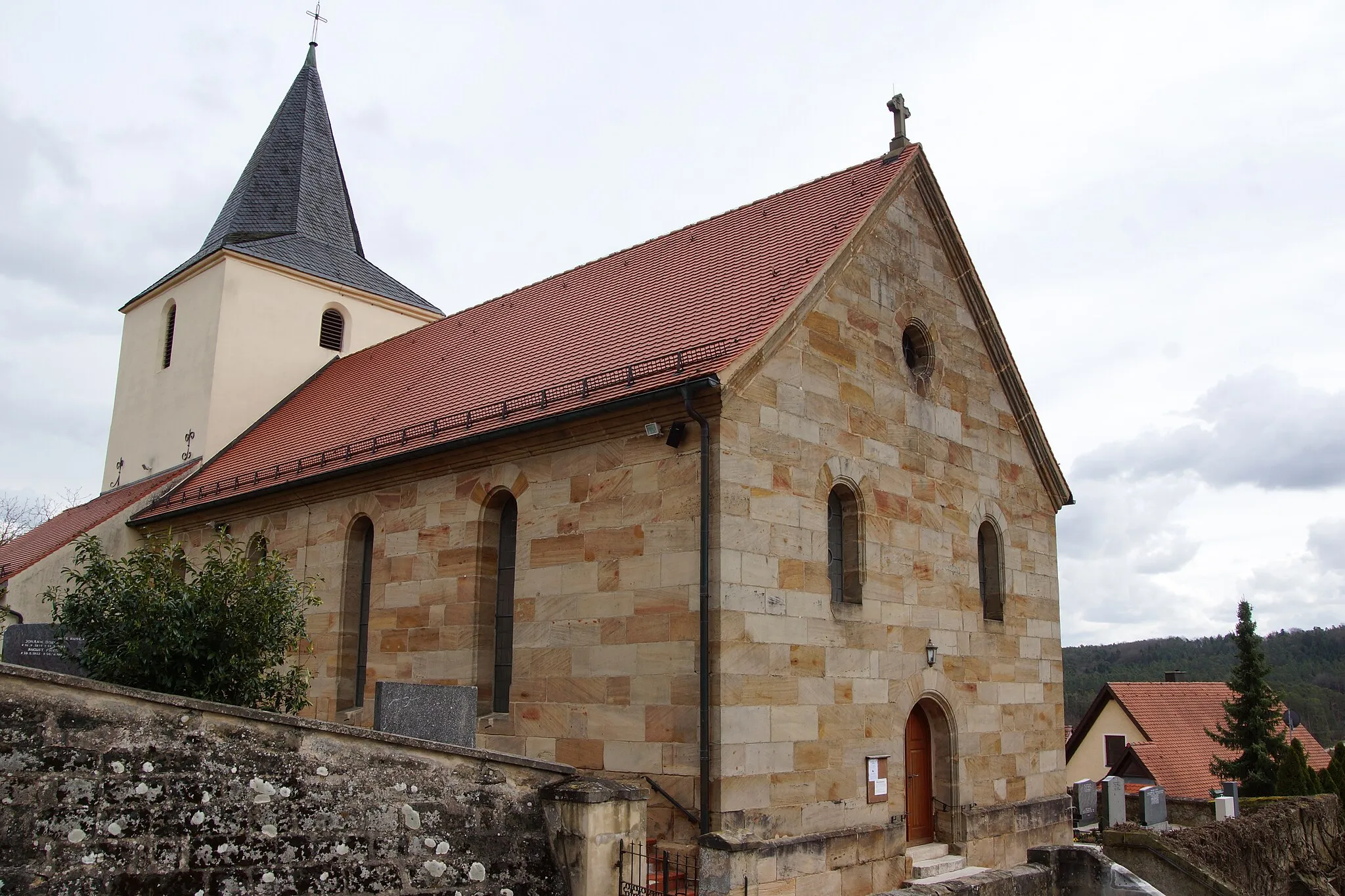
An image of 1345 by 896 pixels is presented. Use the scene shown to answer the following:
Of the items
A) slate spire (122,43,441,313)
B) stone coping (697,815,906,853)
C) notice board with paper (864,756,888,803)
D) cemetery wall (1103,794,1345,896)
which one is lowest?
cemetery wall (1103,794,1345,896)

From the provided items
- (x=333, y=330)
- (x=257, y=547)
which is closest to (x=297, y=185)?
Answer: (x=333, y=330)

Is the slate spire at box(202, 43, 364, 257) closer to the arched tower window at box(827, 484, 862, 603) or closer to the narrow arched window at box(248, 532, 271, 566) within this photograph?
the narrow arched window at box(248, 532, 271, 566)

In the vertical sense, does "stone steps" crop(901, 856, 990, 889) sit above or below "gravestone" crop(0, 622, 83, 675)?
below

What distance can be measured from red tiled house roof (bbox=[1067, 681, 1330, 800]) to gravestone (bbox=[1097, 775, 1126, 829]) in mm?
16416

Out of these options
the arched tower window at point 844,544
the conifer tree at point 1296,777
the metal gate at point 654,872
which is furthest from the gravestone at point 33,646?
the conifer tree at point 1296,777

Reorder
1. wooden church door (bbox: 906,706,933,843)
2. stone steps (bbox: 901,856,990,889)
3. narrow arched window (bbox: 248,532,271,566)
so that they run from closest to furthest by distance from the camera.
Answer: stone steps (bbox: 901,856,990,889)
wooden church door (bbox: 906,706,933,843)
narrow arched window (bbox: 248,532,271,566)

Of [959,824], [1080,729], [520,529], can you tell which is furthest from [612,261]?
[1080,729]

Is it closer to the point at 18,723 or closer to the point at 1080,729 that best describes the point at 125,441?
the point at 18,723

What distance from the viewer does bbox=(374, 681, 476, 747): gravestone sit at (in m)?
9.18

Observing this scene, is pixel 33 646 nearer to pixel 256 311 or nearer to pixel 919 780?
pixel 919 780

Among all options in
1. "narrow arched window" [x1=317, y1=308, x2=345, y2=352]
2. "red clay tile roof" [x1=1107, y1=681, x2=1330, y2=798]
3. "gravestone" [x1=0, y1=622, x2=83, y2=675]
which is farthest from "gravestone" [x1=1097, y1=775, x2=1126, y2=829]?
"narrow arched window" [x1=317, y1=308, x2=345, y2=352]

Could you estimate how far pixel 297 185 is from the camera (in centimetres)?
2658

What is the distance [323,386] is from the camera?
22.7 meters

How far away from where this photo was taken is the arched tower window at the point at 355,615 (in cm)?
1592
